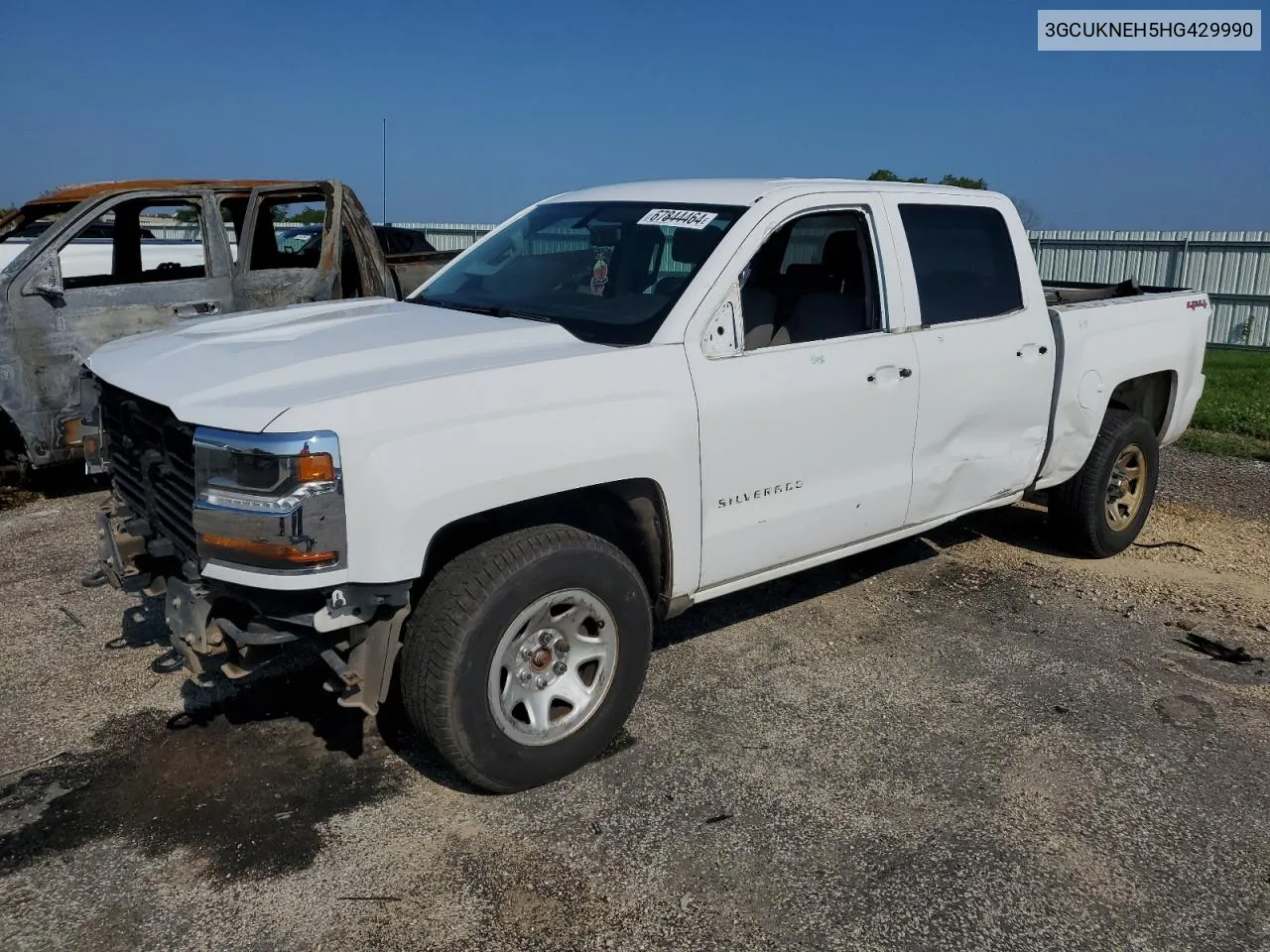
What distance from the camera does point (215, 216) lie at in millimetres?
7434

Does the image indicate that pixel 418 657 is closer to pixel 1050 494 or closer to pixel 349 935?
pixel 349 935

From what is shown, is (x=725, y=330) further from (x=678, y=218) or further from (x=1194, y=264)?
(x=1194, y=264)

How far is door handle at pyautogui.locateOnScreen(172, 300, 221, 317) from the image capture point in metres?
7.07

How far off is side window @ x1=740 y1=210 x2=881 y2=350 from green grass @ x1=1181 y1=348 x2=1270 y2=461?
6.02 meters

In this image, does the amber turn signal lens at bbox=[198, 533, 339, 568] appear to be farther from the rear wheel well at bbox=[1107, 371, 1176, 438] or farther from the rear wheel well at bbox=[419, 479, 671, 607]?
the rear wheel well at bbox=[1107, 371, 1176, 438]

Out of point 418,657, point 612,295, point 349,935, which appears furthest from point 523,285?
point 349,935

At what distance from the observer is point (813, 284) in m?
4.65

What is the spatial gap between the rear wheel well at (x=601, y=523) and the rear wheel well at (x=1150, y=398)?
3.51m

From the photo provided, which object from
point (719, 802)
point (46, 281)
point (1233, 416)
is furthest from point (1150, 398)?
point (46, 281)

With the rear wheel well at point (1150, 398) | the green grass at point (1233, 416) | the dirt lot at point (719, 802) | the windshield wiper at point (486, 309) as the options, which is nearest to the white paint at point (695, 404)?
the windshield wiper at point (486, 309)

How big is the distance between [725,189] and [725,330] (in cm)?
86

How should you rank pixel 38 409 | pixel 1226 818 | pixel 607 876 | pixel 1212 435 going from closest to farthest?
pixel 607 876, pixel 1226 818, pixel 38 409, pixel 1212 435

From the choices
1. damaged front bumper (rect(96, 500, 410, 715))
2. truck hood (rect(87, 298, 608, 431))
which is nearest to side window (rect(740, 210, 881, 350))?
truck hood (rect(87, 298, 608, 431))

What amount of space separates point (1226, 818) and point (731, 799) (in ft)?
5.40
